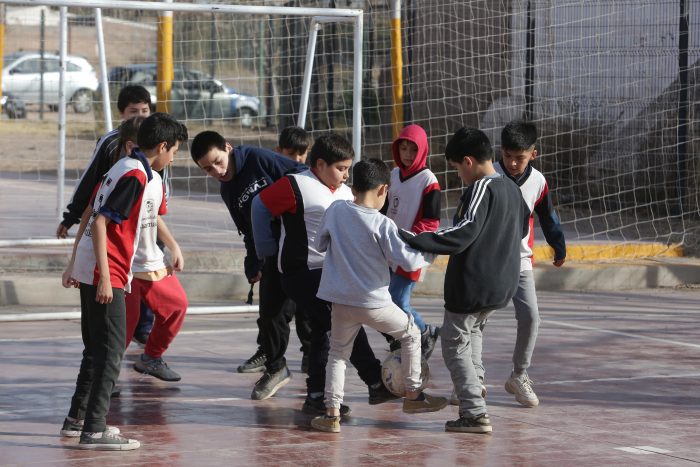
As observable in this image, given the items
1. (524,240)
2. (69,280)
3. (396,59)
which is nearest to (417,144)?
(524,240)

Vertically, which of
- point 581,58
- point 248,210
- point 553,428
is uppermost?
point 581,58

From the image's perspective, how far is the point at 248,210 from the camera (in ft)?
26.3

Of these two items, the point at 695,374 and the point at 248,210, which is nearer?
the point at 248,210

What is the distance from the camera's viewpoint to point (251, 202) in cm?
791

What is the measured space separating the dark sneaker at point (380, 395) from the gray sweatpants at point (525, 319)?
875 mm

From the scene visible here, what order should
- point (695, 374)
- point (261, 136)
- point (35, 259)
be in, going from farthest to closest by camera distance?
point (261, 136), point (35, 259), point (695, 374)

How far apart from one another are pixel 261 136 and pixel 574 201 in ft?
17.5

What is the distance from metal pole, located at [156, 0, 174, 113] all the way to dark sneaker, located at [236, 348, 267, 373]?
17.0ft

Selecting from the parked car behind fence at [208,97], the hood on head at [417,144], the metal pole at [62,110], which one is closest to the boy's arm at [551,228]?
the hood on head at [417,144]

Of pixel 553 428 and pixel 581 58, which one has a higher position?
pixel 581 58

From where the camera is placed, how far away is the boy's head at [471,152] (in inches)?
277

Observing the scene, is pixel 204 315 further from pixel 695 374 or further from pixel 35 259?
pixel 695 374

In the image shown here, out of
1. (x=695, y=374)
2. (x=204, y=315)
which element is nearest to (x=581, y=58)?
(x=204, y=315)

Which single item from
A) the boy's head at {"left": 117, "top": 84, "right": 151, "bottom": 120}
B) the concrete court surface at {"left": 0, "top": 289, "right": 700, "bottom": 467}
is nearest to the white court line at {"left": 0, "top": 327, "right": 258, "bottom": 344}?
the concrete court surface at {"left": 0, "top": 289, "right": 700, "bottom": 467}
